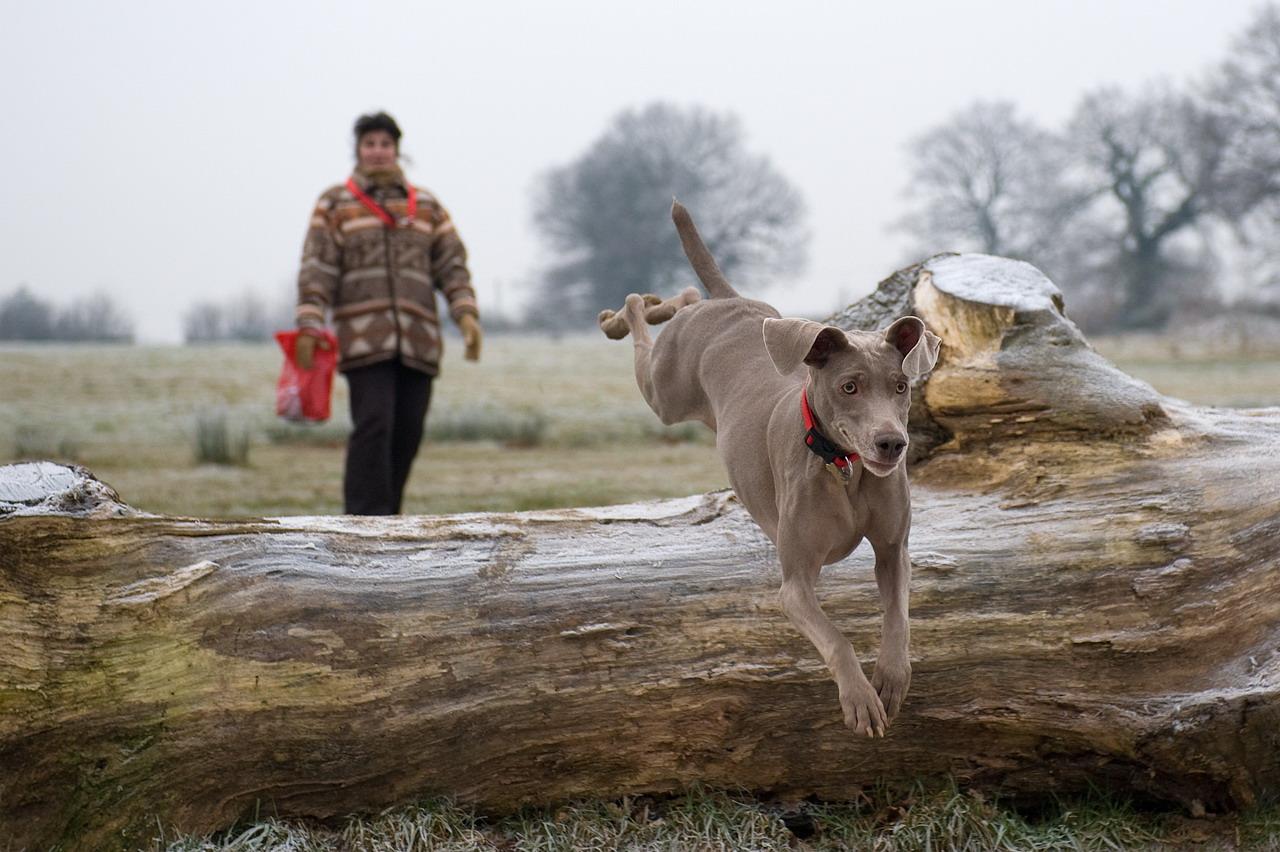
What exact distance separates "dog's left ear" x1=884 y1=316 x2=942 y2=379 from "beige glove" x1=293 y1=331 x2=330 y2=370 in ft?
14.4

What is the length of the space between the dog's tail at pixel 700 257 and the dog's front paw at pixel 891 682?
155 cm

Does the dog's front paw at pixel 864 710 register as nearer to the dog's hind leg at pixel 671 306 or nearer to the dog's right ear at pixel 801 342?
the dog's right ear at pixel 801 342

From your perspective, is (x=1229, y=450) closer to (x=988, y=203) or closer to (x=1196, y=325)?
(x=1196, y=325)

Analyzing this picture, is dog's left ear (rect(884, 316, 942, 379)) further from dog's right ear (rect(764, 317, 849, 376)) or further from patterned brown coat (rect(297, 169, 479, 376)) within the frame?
patterned brown coat (rect(297, 169, 479, 376))

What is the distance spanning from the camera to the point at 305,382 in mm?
6691

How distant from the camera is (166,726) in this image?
3820 millimetres

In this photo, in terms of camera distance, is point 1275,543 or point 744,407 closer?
point 744,407

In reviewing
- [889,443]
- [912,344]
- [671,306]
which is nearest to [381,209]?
[671,306]

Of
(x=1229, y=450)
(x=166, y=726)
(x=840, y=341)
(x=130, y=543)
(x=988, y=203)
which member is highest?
(x=988, y=203)

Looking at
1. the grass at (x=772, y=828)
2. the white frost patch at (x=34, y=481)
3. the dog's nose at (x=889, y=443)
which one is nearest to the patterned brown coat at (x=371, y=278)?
the white frost patch at (x=34, y=481)

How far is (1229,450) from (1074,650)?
1163 mm

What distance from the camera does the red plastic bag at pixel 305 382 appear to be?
6672 millimetres

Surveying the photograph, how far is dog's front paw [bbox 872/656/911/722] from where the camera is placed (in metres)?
3.06

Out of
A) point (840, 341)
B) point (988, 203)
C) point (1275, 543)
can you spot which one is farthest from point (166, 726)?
point (988, 203)
